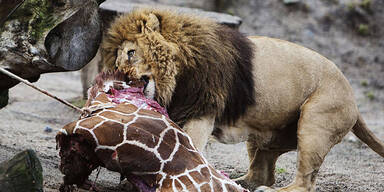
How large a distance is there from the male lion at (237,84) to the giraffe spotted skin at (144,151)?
755mm

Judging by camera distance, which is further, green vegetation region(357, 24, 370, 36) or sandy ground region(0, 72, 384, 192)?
green vegetation region(357, 24, 370, 36)

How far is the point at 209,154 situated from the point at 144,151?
3.66 meters

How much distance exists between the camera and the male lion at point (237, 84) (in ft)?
13.9

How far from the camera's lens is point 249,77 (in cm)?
463

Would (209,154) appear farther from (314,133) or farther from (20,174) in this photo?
(20,174)

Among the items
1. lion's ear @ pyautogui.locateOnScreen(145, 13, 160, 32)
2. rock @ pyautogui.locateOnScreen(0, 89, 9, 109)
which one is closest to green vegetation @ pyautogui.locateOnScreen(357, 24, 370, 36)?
lion's ear @ pyautogui.locateOnScreen(145, 13, 160, 32)

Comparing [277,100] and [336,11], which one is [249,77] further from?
[336,11]

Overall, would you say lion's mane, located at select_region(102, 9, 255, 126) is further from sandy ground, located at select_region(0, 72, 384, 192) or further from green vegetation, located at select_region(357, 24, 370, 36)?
green vegetation, located at select_region(357, 24, 370, 36)

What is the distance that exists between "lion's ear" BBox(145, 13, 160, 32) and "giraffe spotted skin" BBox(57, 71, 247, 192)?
3.33ft

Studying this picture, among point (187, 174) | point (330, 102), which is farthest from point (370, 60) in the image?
point (187, 174)

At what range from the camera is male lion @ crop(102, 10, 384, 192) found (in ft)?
13.9

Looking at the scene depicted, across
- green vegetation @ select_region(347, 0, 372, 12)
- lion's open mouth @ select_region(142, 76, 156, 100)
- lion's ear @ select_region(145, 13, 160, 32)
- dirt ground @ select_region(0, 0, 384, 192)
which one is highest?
lion's ear @ select_region(145, 13, 160, 32)

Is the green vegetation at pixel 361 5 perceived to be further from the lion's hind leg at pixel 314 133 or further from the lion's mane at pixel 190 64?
the lion's mane at pixel 190 64

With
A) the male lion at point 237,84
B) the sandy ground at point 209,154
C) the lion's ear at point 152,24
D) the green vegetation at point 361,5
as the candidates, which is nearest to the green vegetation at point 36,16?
the male lion at point 237,84
